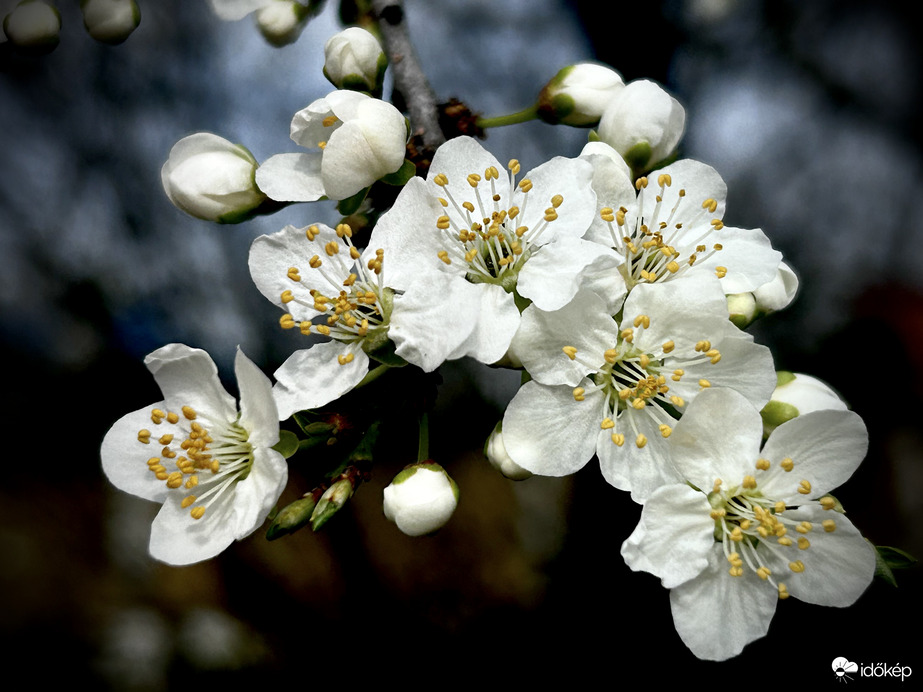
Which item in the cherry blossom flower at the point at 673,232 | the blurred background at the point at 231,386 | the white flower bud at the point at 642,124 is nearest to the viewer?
the cherry blossom flower at the point at 673,232

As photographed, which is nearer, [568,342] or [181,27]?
[568,342]

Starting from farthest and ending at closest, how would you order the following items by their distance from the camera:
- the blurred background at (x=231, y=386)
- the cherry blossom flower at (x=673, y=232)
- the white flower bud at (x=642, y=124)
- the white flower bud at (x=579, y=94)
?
the blurred background at (x=231, y=386), the white flower bud at (x=579, y=94), the white flower bud at (x=642, y=124), the cherry blossom flower at (x=673, y=232)

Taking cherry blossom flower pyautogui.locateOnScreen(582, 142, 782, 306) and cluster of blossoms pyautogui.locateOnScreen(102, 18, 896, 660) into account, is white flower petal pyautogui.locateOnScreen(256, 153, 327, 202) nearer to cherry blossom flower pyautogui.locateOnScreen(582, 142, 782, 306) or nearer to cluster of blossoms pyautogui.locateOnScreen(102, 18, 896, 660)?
cluster of blossoms pyautogui.locateOnScreen(102, 18, 896, 660)

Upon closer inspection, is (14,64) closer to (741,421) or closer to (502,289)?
(502,289)

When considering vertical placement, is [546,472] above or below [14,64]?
below

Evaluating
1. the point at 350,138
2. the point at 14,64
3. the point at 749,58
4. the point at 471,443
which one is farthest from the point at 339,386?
the point at 749,58

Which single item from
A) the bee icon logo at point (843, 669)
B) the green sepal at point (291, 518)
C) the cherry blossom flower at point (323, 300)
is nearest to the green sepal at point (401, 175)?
the cherry blossom flower at point (323, 300)

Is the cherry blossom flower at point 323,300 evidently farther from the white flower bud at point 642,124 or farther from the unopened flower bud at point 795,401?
the unopened flower bud at point 795,401

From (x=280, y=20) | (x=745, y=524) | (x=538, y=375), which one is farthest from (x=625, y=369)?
(x=280, y=20)

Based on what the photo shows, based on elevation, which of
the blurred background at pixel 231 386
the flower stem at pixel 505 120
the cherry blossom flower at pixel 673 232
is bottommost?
the blurred background at pixel 231 386
